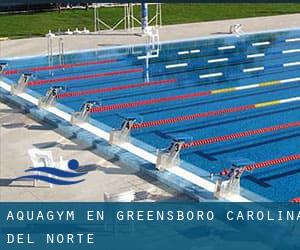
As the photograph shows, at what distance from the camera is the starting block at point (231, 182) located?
24.6ft

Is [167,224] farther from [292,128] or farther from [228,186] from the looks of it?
[292,128]

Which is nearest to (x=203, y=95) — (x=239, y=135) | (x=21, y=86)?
(x=239, y=135)

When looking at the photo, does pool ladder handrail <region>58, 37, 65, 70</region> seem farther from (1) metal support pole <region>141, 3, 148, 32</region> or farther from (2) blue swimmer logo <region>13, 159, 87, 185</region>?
(2) blue swimmer logo <region>13, 159, 87, 185</region>

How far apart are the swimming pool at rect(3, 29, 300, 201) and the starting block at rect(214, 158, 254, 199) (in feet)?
0.57

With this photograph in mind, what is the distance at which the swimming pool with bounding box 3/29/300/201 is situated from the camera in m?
9.59

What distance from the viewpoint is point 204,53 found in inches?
722

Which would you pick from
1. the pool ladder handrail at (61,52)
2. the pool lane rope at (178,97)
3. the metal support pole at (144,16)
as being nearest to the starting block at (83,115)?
the pool lane rope at (178,97)

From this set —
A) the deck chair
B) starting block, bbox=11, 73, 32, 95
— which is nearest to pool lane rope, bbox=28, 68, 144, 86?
starting block, bbox=11, 73, 32, 95

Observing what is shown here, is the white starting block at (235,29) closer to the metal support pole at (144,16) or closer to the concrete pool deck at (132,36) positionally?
the concrete pool deck at (132,36)

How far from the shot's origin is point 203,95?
13.4 m

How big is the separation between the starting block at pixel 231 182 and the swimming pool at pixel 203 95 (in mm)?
174

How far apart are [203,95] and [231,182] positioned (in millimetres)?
6006

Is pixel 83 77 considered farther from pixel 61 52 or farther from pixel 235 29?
pixel 235 29

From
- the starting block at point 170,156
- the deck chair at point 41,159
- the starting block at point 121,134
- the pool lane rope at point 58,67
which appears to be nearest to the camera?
the deck chair at point 41,159
